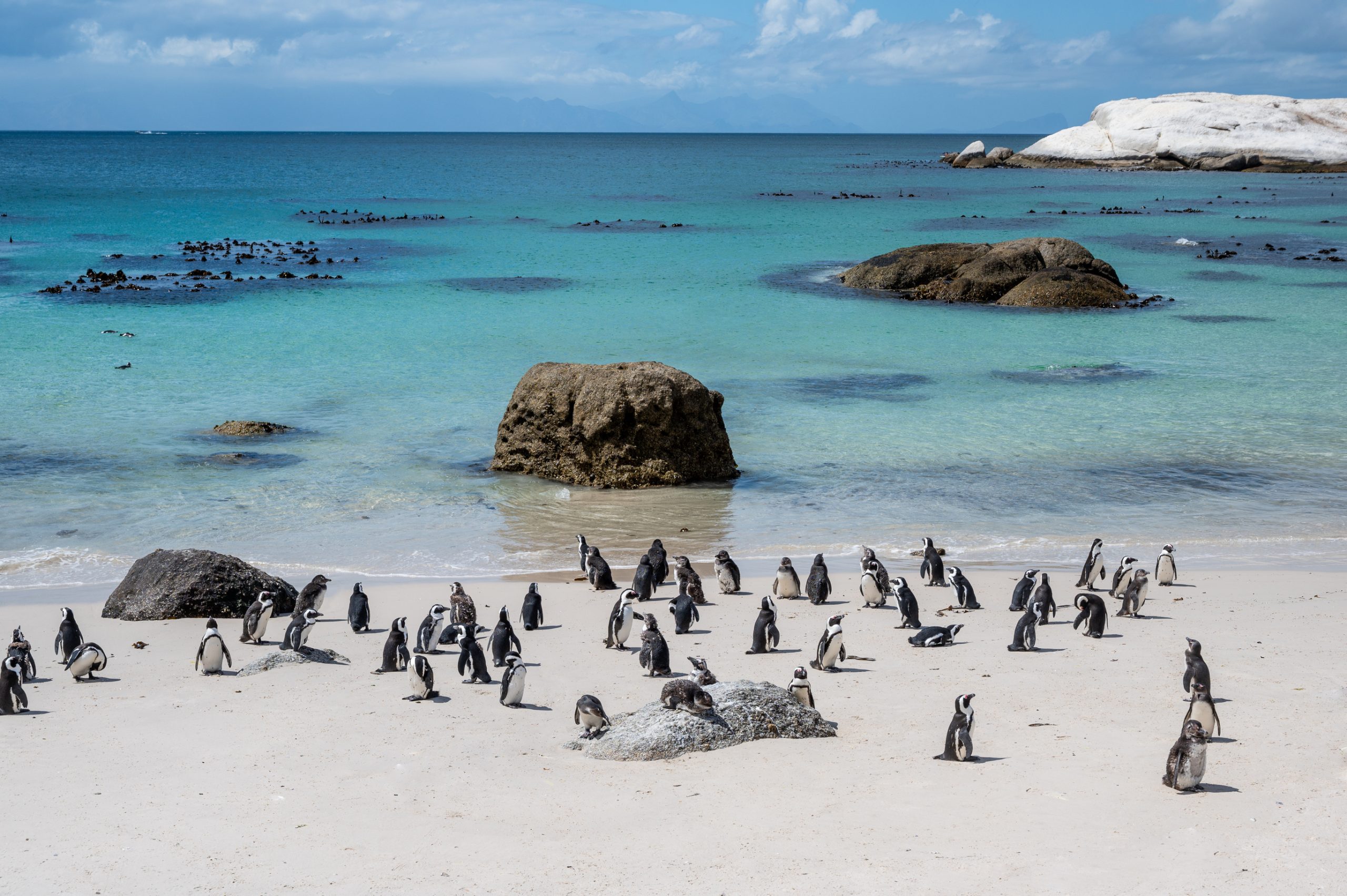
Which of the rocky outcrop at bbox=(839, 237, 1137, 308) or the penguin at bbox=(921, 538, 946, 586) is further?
the rocky outcrop at bbox=(839, 237, 1137, 308)

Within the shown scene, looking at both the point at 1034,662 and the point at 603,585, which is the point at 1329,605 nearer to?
the point at 1034,662

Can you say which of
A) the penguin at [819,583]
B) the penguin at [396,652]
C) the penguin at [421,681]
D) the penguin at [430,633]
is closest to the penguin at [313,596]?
the penguin at [430,633]

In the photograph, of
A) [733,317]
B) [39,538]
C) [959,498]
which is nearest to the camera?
[39,538]

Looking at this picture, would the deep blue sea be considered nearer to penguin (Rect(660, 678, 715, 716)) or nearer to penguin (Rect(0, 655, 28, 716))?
penguin (Rect(0, 655, 28, 716))

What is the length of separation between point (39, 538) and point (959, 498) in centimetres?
1126

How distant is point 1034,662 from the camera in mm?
9953

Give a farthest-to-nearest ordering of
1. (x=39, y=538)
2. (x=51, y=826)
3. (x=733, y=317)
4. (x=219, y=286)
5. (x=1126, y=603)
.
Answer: (x=219, y=286) < (x=733, y=317) < (x=39, y=538) < (x=1126, y=603) < (x=51, y=826)

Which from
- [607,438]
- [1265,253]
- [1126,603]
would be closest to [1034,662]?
[1126,603]

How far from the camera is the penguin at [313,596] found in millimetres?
11328

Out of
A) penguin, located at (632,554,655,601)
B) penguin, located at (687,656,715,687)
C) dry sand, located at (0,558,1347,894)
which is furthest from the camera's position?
penguin, located at (632,554,655,601)

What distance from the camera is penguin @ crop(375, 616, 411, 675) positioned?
9.76m

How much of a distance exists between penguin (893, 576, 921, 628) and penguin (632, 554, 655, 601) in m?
2.41

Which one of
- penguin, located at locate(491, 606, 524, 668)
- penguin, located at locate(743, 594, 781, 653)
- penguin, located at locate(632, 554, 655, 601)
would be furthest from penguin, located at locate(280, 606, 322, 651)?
penguin, located at locate(743, 594, 781, 653)

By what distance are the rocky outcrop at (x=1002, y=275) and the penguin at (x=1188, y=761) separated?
87.0ft
